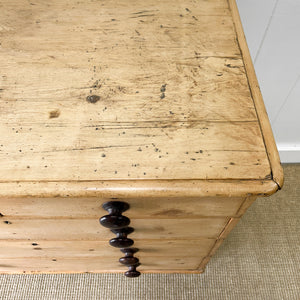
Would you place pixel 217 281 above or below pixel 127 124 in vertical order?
below

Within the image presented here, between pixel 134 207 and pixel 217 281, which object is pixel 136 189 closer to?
pixel 134 207

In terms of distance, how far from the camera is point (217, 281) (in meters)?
1.03

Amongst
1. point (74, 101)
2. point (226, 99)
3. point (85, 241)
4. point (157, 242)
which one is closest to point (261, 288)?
point (157, 242)

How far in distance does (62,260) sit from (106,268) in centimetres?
18

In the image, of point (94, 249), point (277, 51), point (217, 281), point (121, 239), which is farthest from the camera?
point (217, 281)

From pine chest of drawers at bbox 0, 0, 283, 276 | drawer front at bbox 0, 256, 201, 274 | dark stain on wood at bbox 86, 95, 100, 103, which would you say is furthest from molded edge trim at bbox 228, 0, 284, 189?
drawer front at bbox 0, 256, 201, 274

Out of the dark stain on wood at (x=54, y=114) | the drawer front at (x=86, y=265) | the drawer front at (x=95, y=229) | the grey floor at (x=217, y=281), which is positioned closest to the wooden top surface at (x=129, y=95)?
the dark stain on wood at (x=54, y=114)

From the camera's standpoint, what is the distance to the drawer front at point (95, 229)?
618mm

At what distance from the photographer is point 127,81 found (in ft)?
1.87

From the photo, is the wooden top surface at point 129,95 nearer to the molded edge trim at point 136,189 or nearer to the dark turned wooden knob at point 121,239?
the molded edge trim at point 136,189

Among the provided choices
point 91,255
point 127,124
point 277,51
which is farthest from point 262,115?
point 91,255

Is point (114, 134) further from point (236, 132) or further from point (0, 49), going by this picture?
point (0, 49)

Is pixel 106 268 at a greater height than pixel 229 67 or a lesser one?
lesser

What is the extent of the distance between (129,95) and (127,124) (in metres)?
0.07
